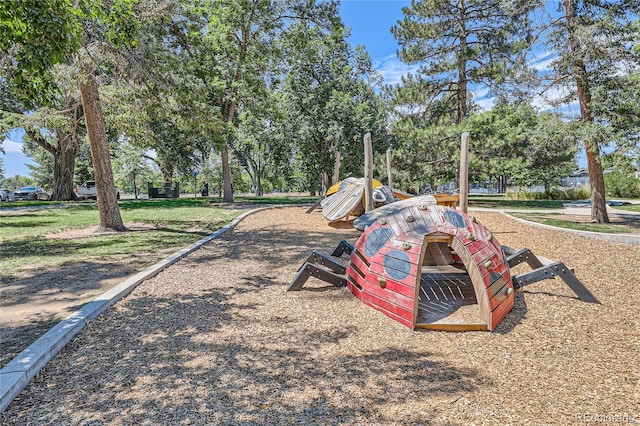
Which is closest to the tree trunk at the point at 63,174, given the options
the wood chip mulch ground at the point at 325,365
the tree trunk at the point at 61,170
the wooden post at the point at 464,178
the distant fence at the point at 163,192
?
the tree trunk at the point at 61,170

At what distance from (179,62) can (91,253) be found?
6457 mm

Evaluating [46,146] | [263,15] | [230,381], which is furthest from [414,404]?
[46,146]

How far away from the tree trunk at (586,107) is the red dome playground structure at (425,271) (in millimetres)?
9230

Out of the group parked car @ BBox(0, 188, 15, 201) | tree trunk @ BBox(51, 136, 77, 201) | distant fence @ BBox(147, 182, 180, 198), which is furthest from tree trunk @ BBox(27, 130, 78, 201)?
parked car @ BBox(0, 188, 15, 201)

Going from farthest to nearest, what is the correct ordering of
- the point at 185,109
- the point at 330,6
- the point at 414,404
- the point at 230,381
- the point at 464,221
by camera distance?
the point at 330,6, the point at 185,109, the point at 464,221, the point at 230,381, the point at 414,404

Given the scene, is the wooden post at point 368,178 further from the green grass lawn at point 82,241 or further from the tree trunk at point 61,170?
the tree trunk at point 61,170

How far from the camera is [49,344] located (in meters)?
3.68

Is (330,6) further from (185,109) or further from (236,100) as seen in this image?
(185,109)

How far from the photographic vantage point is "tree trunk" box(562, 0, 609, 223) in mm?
11734

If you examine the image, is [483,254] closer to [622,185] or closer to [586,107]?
[586,107]

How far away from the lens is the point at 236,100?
2144cm

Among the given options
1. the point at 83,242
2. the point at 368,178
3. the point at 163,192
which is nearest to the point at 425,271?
the point at 368,178

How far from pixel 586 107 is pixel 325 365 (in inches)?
530

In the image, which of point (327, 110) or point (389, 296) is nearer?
point (389, 296)
